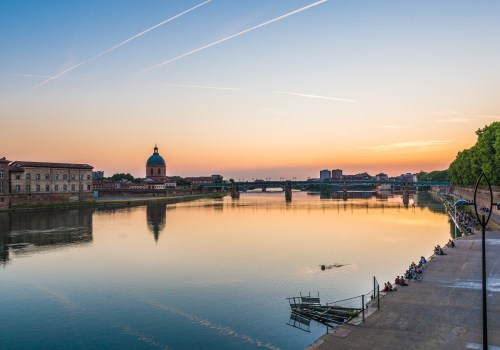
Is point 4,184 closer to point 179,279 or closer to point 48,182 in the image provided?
point 48,182

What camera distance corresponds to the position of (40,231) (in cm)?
7756

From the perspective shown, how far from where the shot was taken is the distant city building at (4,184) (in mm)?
108675

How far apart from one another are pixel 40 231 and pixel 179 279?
154 feet

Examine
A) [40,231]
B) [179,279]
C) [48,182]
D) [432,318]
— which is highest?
[48,182]

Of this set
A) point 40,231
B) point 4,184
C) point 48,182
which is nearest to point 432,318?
point 40,231

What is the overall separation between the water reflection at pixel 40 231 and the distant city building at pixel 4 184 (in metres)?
5.00

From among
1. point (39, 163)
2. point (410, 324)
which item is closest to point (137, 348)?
point (410, 324)

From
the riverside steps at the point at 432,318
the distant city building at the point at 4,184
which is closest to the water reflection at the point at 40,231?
the distant city building at the point at 4,184

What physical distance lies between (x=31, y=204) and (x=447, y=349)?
122 metres

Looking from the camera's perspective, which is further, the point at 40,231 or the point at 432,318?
the point at 40,231

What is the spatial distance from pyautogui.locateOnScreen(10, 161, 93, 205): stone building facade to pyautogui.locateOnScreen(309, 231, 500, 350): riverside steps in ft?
375

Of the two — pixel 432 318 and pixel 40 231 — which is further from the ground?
pixel 432 318

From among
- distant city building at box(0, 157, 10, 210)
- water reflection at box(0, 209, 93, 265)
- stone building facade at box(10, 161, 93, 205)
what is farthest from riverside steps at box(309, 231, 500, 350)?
stone building facade at box(10, 161, 93, 205)

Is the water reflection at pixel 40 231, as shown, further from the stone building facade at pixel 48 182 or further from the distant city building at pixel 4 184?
the stone building facade at pixel 48 182
